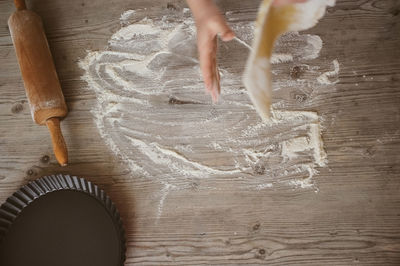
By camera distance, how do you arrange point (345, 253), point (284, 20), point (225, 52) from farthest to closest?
1. point (225, 52)
2. point (345, 253)
3. point (284, 20)

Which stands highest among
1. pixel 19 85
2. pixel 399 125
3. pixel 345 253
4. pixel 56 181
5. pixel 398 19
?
pixel 398 19

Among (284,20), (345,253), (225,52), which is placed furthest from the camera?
(225,52)

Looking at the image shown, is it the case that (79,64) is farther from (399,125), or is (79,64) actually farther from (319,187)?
(399,125)

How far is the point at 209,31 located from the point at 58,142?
0.45 m

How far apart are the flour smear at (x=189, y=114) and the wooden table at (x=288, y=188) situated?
0.10 feet

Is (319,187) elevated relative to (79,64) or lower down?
lower down

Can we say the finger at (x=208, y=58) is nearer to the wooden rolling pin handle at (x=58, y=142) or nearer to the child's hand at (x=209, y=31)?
the child's hand at (x=209, y=31)

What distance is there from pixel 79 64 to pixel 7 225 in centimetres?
44

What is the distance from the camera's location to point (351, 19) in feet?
3.35

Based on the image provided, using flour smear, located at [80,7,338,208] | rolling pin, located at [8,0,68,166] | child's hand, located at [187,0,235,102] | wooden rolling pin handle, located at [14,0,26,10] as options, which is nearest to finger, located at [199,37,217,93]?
child's hand, located at [187,0,235,102]

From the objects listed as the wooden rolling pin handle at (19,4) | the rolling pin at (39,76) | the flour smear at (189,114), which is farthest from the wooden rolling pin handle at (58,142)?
the wooden rolling pin handle at (19,4)

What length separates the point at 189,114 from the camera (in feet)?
3.33

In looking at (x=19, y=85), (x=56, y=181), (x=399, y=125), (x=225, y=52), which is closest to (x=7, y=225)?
(x=56, y=181)

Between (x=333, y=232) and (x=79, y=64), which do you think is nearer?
(x=333, y=232)
